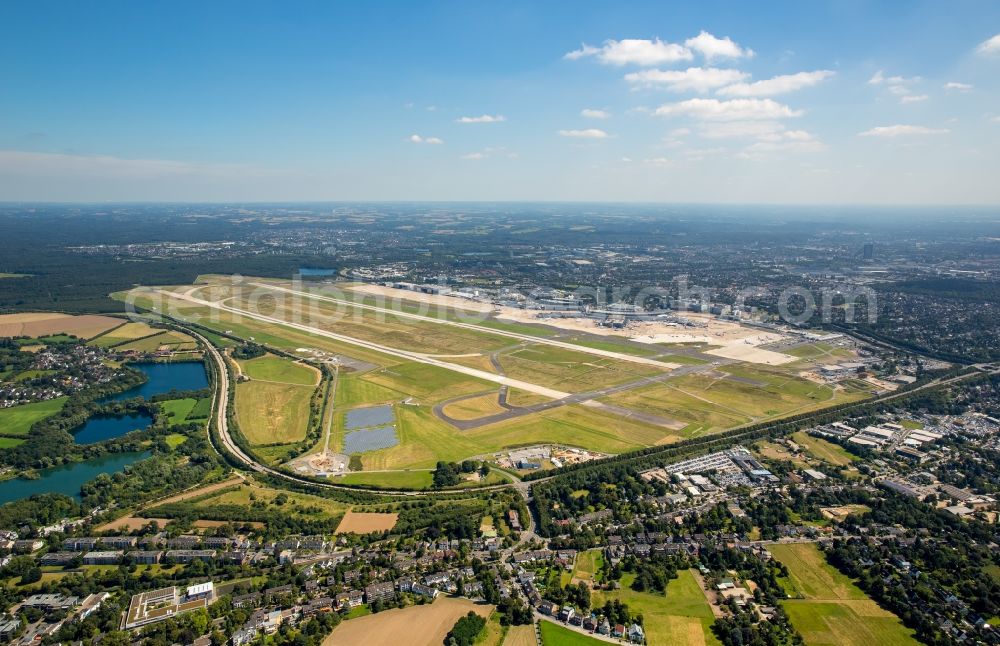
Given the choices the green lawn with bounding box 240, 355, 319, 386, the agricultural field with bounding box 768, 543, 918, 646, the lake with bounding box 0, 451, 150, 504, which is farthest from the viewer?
the green lawn with bounding box 240, 355, 319, 386

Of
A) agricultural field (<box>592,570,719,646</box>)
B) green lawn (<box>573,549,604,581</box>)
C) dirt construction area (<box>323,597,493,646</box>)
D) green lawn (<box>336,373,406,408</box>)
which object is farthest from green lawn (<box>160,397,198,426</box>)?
agricultural field (<box>592,570,719,646</box>)

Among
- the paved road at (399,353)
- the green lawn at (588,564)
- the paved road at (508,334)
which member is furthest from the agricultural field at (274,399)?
the green lawn at (588,564)

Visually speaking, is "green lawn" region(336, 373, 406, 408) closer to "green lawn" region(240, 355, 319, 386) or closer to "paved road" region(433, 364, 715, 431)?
"green lawn" region(240, 355, 319, 386)

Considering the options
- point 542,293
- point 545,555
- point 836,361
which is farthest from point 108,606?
point 542,293

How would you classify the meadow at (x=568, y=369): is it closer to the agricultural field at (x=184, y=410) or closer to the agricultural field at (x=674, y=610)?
the agricultural field at (x=674, y=610)

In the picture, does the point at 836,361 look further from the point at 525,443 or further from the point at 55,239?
the point at 55,239

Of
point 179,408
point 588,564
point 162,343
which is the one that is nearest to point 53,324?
point 162,343
